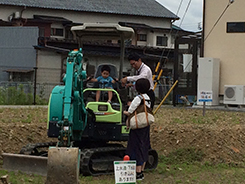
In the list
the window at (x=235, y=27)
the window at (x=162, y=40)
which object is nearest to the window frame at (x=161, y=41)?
the window at (x=162, y=40)

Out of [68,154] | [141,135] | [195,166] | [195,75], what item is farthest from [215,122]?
[195,75]

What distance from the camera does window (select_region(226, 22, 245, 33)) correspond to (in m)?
21.5

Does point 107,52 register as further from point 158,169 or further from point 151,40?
point 158,169

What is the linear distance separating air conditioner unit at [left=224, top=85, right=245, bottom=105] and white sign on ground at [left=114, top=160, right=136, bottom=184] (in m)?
15.5

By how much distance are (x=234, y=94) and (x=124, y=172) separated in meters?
15.7

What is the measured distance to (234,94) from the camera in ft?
69.5

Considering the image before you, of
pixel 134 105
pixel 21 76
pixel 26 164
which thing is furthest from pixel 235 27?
pixel 21 76

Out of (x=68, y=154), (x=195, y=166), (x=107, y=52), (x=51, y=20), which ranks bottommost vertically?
(x=195, y=166)

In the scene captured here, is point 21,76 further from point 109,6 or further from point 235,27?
point 235,27

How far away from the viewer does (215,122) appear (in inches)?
527

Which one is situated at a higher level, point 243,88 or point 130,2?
point 130,2

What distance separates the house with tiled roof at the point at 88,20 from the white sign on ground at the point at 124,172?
26.0 m

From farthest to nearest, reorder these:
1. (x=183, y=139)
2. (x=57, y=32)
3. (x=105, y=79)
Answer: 1. (x=57, y=32)
2. (x=183, y=139)
3. (x=105, y=79)

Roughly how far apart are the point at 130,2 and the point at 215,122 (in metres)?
34.0
